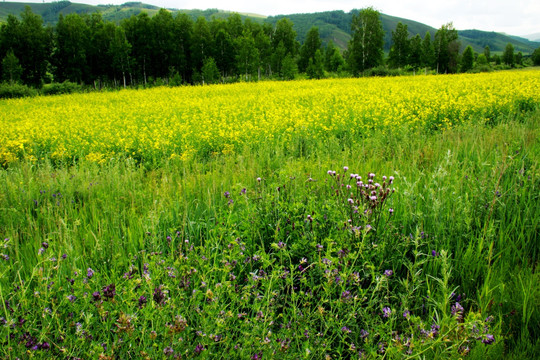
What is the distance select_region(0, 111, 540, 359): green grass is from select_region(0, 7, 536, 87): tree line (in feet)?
152

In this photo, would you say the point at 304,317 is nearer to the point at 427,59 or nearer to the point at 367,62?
the point at 367,62

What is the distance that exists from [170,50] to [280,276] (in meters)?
59.0

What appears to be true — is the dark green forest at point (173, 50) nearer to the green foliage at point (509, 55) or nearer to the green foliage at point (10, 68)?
the green foliage at point (10, 68)

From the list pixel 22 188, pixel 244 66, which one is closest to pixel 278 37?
pixel 244 66

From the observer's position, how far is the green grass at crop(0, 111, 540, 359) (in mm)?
1705

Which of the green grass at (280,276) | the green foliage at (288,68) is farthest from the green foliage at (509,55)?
the green grass at (280,276)

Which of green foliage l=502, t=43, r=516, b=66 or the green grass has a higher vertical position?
green foliage l=502, t=43, r=516, b=66

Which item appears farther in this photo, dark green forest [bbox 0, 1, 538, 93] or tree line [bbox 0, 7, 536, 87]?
tree line [bbox 0, 7, 536, 87]

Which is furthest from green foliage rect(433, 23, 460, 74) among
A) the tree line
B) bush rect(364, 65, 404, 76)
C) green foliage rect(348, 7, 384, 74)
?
bush rect(364, 65, 404, 76)

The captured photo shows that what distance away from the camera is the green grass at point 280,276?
171cm

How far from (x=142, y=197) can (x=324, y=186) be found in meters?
2.31

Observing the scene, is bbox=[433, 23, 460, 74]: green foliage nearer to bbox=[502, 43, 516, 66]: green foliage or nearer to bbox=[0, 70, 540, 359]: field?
bbox=[502, 43, 516, 66]: green foliage

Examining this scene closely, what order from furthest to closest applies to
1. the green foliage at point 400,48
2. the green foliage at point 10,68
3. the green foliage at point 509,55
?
the green foliage at point 509,55, the green foliage at point 400,48, the green foliage at point 10,68

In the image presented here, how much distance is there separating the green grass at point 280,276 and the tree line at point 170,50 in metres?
46.2
